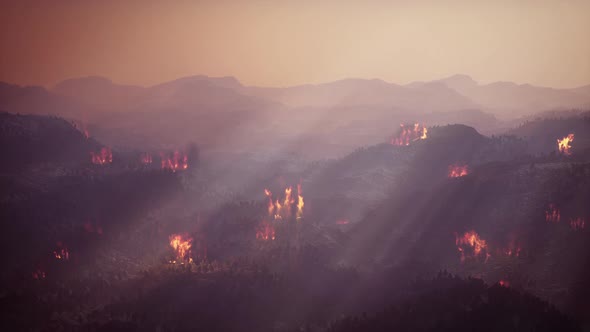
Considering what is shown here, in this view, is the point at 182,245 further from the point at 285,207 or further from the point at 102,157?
the point at 102,157

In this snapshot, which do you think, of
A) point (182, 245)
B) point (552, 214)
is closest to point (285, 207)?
point (182, 245)

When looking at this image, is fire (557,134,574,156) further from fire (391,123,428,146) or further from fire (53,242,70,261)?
fire (53,242,70,261)

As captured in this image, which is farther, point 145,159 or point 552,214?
point 145,159

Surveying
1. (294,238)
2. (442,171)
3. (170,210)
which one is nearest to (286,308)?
(294,238)

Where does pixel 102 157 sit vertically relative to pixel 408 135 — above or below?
below

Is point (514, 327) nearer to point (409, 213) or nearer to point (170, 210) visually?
point (409, 213)

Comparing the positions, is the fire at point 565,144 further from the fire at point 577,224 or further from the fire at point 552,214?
the fire at point 577,224
